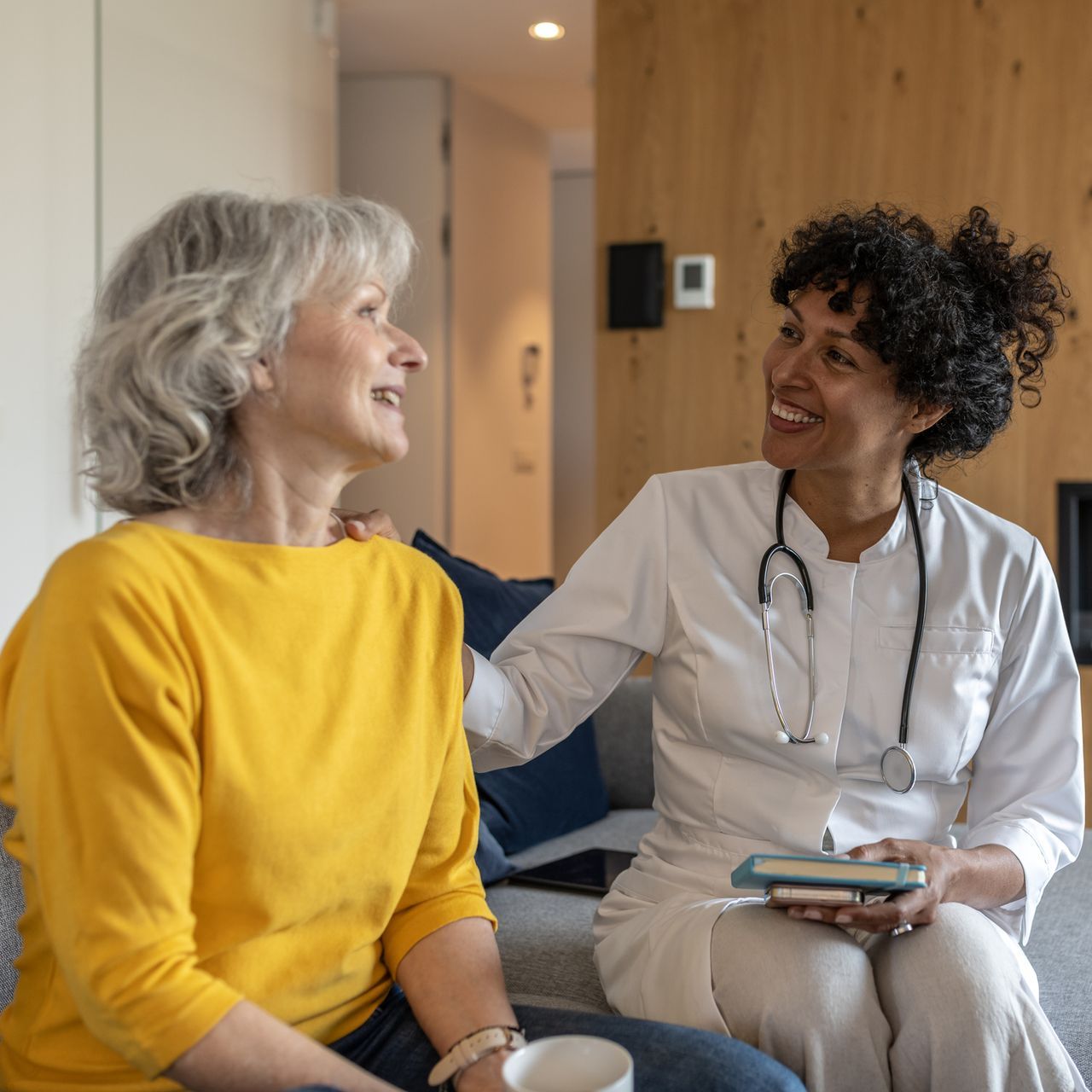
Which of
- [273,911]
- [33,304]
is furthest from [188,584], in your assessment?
[33,304]

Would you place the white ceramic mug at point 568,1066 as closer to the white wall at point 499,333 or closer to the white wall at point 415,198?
the white wall at point 415,198

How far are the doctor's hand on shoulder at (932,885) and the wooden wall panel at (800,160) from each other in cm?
201

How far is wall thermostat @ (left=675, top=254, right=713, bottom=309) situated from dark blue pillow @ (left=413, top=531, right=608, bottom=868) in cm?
147

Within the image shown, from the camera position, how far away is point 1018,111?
3.39 meters

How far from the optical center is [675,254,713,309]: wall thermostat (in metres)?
3.59

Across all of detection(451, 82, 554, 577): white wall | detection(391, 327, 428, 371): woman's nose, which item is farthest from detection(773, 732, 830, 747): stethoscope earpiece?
detection(451, 82, 554, 577): white wall

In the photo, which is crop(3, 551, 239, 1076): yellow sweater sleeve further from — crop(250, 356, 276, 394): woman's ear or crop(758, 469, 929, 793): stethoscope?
crop(758, 469, 929, 793): stethoscope

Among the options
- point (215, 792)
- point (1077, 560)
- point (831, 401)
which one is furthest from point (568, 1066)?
point (1077, 560)

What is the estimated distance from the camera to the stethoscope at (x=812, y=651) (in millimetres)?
1548

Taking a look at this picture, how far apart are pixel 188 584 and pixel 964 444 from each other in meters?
1.08

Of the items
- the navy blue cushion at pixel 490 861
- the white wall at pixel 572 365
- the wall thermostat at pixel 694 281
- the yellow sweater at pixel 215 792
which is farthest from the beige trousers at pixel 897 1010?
the white wall at pixel 572 365

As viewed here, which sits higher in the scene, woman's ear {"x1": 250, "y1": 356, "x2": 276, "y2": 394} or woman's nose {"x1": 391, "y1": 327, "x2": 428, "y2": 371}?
woman's nose {"x1": 391, "y1": 327, "x2": 428, "y2": 371}

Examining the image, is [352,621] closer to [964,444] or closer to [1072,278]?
[964,444]

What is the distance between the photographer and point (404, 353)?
1.28m
